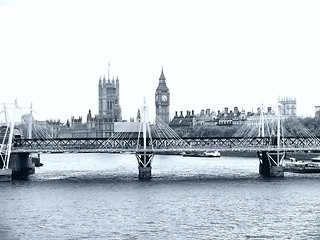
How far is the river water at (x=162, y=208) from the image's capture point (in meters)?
42.8

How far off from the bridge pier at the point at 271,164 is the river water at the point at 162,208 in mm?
1556

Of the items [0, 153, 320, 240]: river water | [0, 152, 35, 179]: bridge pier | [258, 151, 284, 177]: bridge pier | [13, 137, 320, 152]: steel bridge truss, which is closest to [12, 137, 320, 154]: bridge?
[13, 137, 320, 152]: steel bridge truss

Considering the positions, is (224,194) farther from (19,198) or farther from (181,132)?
(181,132)

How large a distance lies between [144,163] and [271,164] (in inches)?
516

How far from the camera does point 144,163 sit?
7512 centimetres

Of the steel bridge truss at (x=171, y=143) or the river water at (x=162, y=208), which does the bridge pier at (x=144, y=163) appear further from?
the river water at (x=162, y=208)

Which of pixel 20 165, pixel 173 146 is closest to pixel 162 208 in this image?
pixel 173 146

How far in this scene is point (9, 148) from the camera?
74375 millimetres

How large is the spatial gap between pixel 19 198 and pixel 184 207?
13.5m

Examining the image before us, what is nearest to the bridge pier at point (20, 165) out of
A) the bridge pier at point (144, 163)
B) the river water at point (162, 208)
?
the river water at point (162, 208)

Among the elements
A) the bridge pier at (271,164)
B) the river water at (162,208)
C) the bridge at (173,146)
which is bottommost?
the river water at (162,208)

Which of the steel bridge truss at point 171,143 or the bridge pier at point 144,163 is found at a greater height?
the steel bridge truss at point 171,143

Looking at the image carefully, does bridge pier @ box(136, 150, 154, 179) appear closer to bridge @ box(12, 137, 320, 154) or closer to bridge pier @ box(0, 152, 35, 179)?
bridge @ box(12, 137, 320, 154)

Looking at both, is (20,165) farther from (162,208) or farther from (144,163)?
(162,208)
